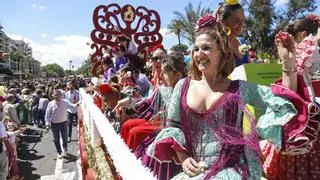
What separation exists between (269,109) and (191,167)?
0.49 metres

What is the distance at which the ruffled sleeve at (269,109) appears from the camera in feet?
6.98

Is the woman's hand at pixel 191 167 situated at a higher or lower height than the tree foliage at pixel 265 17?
lower

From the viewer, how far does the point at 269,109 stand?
7.14 ft

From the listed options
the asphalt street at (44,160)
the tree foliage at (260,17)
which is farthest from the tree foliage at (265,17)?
the asphalt street at (44,160)

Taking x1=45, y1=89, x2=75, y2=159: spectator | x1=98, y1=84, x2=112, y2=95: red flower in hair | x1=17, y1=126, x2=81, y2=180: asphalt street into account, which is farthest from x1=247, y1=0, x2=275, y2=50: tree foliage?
x1=98, y1=84, x2=112, y2=95: red flower in hair

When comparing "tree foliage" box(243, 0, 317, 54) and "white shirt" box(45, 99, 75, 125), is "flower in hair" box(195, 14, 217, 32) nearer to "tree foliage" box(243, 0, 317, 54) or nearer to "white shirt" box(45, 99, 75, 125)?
"white shirt" box(45, 99, 75, 125)

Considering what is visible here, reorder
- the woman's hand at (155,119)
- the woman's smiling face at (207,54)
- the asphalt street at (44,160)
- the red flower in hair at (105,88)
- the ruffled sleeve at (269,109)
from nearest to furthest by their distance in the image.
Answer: the ruffled sleeve at (269,109) < the woman's smiling face at (207,54) < the woman's hand at (155,119) < the red flower in hair at (105,88) < the asphalt street at (44,160)

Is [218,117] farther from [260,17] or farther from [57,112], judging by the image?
[260,17]

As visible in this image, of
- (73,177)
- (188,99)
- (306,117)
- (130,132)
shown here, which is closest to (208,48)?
(188,99)

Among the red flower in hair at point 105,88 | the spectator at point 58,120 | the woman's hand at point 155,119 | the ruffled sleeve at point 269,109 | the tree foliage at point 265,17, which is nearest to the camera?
the ruffled sleeve at point 269,109

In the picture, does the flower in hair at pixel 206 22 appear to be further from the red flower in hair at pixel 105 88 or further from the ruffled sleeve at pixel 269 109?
the red flower in hair at pixel 105 88

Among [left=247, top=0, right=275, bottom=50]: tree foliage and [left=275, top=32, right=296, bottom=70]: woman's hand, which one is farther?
[left=247, top=0, right=275, bottom=50]: tree foliage

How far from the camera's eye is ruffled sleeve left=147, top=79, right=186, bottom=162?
7.64ft

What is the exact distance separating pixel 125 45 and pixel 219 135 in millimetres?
4691
